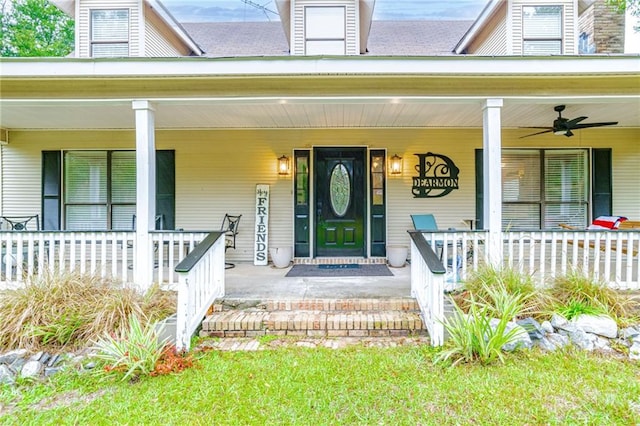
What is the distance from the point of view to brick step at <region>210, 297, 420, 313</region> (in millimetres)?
3715

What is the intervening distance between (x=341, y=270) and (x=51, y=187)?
551 centimetres

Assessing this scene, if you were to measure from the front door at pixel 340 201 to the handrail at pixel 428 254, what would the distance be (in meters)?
2.28

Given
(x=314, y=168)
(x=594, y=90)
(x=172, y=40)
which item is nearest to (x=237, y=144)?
(x=314, y=168)

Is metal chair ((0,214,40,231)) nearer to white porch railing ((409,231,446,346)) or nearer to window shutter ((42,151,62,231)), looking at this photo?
window shutter ((42,151,62,231))

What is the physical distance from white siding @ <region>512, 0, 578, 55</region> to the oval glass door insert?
3.55 metres

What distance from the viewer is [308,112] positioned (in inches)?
199

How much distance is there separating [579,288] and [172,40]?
295 inches

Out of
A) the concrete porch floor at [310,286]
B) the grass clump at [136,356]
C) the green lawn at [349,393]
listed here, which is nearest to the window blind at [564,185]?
the concrete porch floor at [310,286]

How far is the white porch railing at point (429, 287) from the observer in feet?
10.2

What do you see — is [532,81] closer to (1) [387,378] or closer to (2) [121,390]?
(1) [387,378]

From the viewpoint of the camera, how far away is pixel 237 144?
6301 mm

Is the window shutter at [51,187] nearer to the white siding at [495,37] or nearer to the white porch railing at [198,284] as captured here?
the white porch railing at [198,284]

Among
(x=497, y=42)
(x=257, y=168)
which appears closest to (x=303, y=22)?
(x=257, y=168)

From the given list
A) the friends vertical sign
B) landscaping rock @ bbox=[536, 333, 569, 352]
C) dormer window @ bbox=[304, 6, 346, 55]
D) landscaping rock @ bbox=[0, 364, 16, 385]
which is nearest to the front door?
the friends vertical sign
